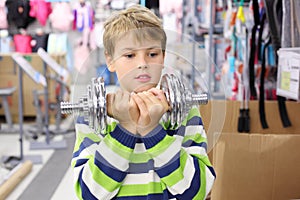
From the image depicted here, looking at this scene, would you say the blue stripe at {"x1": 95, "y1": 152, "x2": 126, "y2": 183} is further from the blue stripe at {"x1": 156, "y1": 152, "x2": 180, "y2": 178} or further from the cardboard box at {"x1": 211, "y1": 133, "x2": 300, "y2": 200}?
the cardboard box at {"x1": 211, "y1": 133, "x2": 300, "y2": 200}

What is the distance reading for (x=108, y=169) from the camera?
0.86 metres

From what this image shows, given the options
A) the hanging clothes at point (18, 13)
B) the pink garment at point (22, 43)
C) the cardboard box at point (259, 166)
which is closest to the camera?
the cardboard box at point (259, 166)

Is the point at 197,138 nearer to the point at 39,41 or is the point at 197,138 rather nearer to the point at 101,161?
the point at 101,161

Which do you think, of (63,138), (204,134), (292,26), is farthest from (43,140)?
(204,134)

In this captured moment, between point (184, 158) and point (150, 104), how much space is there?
0.16m

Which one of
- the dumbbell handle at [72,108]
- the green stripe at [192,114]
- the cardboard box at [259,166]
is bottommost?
the cardboard box at [259,166]

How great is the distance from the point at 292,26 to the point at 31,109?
11.2 ft

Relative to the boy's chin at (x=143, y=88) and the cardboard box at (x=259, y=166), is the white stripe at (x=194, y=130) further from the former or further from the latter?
the cardboard box at (x=259, y=166)

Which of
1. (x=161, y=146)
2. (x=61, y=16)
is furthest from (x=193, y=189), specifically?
(x=61, y=16)

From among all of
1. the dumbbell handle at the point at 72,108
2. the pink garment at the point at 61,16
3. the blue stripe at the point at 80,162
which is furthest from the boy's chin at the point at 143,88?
the pink garment at the point at 61,16

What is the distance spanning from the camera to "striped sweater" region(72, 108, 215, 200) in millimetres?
834

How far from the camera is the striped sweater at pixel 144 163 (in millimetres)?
834

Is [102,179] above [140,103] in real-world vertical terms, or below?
below

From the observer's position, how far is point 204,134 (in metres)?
0.91
